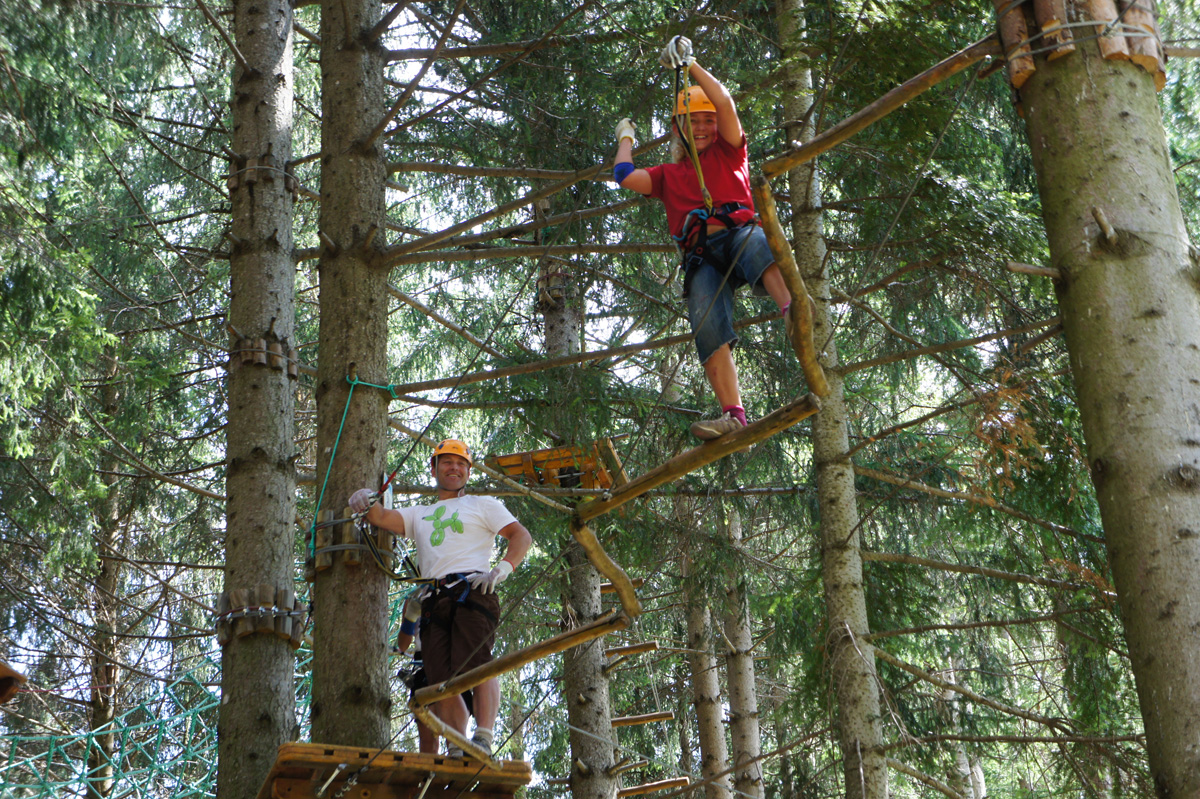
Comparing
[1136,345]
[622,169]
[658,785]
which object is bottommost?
[658,785]

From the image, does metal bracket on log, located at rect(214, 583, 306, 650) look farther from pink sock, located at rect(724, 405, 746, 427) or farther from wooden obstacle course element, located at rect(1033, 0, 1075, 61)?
wooden obstacle course element, located at rect(1033, 0, 1075, 61)

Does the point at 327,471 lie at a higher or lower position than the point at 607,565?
higher

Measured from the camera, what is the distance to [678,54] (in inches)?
144

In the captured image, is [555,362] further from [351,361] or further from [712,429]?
[712,429]

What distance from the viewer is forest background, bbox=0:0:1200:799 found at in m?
5.29

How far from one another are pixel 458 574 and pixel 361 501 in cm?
55

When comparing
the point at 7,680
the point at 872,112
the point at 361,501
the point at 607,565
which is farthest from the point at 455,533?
the point at 872,112

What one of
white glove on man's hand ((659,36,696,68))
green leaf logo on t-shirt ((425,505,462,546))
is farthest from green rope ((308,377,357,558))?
white glove on man's hand ((659,36,696,68))

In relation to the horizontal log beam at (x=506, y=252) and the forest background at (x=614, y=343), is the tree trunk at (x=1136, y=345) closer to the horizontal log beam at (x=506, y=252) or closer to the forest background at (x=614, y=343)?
the forest background at (x=614, y=343)

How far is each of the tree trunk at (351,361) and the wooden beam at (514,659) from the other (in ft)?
2.52

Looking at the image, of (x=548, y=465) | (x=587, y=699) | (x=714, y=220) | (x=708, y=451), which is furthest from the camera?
(x=587, y=699)

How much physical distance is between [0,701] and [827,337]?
14.2ft

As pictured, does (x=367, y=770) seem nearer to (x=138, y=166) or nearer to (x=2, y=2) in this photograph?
(x=2, y=2)

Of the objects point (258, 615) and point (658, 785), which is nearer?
point (258, 615)
